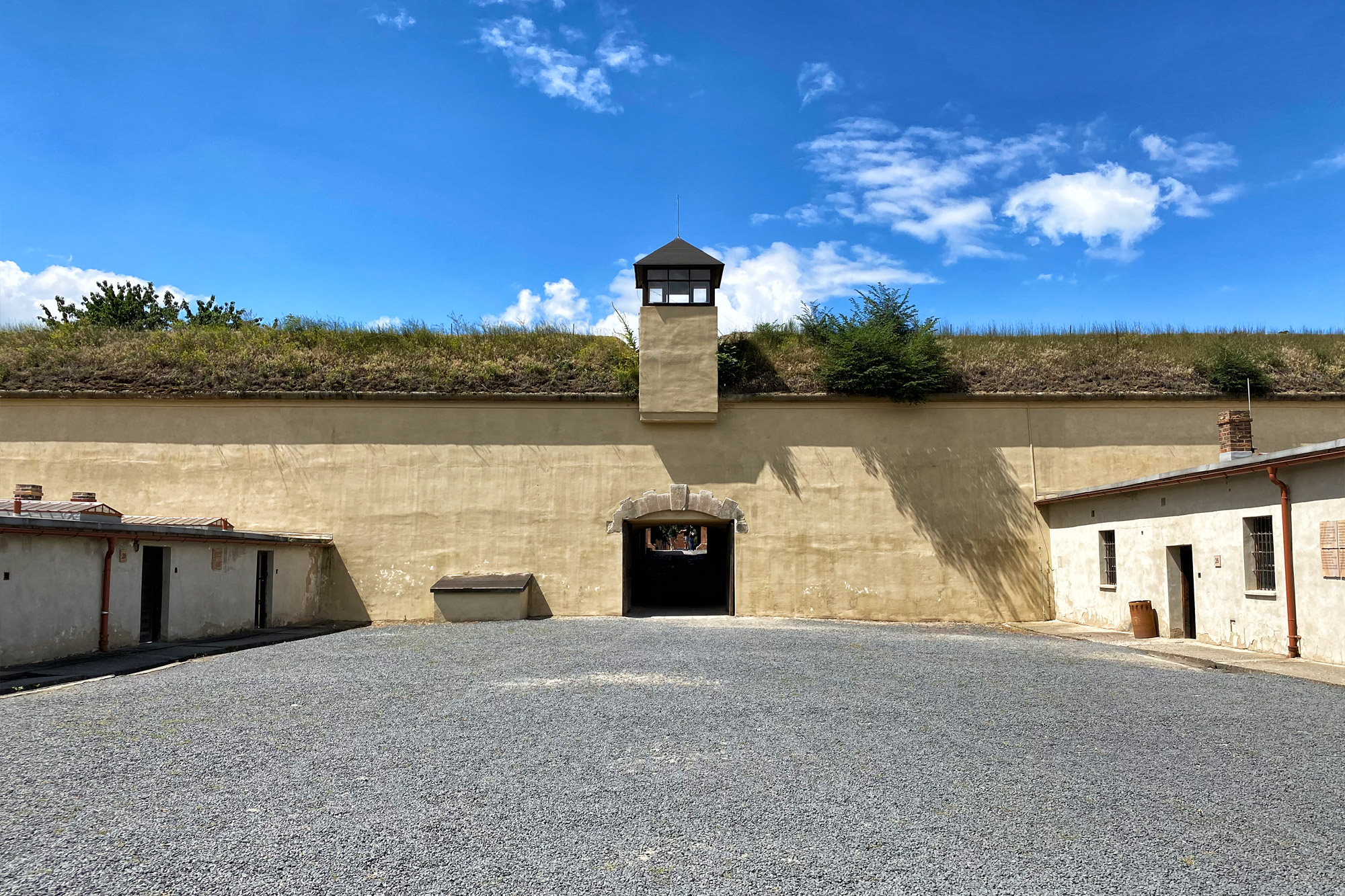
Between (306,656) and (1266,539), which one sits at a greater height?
(1266,539)

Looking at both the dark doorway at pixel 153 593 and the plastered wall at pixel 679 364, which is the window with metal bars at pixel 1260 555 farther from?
the dark doorway at pixel 153 593

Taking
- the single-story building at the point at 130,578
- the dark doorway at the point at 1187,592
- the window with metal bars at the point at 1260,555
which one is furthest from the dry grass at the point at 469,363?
the window with metal bars at the point at 1260,555

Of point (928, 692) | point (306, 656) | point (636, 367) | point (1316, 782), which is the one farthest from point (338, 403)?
point (1316, 782)

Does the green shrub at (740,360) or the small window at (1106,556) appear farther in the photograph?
the green shrub at (740,360)

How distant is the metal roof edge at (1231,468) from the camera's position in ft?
32.6

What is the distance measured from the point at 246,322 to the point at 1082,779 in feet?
60.1

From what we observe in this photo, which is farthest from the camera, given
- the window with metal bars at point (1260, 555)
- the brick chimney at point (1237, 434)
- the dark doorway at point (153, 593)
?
the brick chimney at point (1237, 434)

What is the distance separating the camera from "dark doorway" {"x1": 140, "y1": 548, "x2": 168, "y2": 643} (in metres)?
12.1

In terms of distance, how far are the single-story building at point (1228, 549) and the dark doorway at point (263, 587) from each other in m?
13.5

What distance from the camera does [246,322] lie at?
18.9m

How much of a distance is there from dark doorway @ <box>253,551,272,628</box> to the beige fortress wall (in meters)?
1.72

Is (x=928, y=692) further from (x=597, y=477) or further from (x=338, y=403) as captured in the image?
(x=338, y=403)

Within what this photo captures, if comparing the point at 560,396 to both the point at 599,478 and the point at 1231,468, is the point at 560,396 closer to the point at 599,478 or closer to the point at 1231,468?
the point at 599,478

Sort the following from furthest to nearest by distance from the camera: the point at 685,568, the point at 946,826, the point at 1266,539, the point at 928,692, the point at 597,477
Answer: the point at 685,568 → the point at 597,477 → the point at 1266,539 → the point at 928,692 → the point at 946,826
